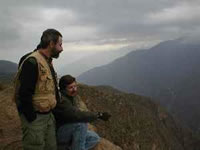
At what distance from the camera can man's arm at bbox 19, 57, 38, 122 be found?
7172mm

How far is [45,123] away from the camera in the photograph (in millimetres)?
7801

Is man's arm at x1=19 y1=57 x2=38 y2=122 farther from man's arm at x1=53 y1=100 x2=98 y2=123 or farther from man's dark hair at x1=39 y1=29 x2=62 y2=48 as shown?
man's arm at x1=53 y1=100 x2=98 y2=123

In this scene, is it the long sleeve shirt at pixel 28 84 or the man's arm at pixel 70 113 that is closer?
the long sleeve shirt at pixel 28 84

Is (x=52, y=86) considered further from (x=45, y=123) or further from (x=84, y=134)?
(x=84, y=134)

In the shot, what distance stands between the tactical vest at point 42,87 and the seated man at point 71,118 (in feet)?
3.06

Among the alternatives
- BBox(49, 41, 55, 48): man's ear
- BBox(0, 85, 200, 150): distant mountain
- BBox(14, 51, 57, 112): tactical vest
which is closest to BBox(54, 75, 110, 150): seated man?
BBox(14, 51, 57, 112): tactical vest

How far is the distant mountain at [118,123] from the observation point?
1445 centimetres

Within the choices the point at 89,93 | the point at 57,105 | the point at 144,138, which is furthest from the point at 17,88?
the point at 144,138

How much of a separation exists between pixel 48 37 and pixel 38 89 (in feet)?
4.23

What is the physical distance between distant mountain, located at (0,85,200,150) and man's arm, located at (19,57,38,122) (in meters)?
4.78

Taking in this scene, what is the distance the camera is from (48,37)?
24.8ft

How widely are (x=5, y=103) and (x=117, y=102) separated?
70714mm

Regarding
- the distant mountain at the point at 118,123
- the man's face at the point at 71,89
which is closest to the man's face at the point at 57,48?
the man's face at the point at 71,89

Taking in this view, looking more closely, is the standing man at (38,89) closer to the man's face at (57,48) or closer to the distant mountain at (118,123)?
the man's face at (57,48)
